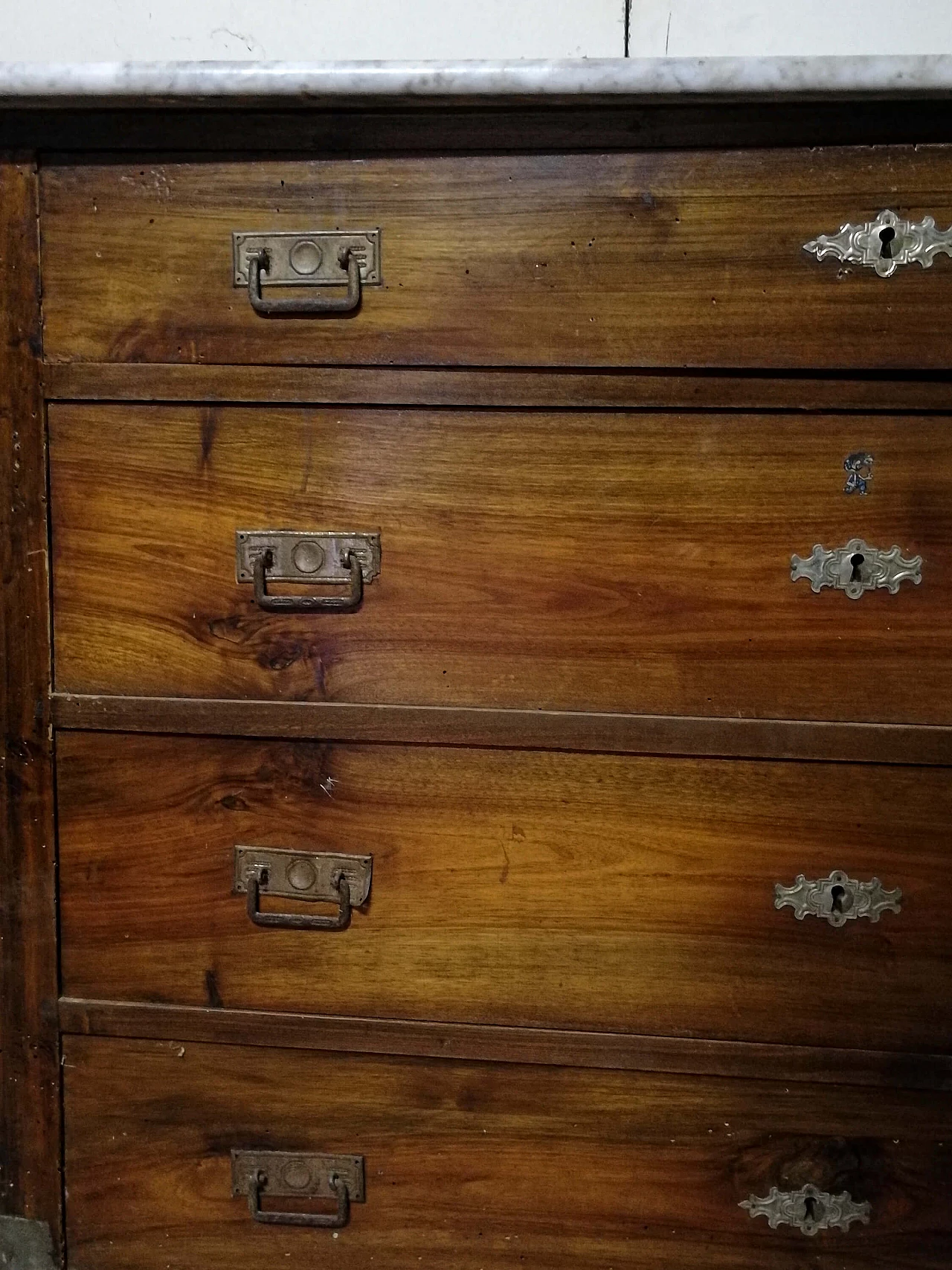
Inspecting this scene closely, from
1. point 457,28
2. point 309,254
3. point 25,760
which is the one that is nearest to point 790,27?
point 457,28

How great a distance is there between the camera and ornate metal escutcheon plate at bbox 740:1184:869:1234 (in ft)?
2.77

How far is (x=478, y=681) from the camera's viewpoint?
2.68ft

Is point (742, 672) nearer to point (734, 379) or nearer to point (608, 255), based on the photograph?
point (734, 379)

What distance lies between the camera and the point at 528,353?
0.78 meters

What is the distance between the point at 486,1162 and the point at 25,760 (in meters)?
0.52

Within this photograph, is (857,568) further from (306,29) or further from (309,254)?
(306,29)

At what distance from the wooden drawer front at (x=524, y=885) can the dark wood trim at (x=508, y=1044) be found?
0.01 meters

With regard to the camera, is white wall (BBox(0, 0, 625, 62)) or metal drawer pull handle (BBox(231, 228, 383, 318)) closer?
metal drawer pull handle (BBox(231, 228, 383, 318))

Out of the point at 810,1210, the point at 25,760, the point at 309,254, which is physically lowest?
the point at 810,1210

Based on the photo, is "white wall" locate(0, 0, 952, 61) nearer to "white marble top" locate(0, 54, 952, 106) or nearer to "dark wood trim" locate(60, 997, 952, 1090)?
"white marble top" locate(0, 54, 952, 106)

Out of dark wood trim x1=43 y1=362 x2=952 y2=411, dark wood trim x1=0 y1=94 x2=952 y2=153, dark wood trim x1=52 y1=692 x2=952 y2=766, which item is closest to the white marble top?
dark wood trim x1=0 y1=94 x2=952 y2=153

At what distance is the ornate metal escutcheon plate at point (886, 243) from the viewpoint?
749mm

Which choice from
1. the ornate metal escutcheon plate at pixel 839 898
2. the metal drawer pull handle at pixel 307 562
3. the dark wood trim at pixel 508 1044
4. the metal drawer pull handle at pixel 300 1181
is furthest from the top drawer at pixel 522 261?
the metal drawer pull handle at pixel 300 1181

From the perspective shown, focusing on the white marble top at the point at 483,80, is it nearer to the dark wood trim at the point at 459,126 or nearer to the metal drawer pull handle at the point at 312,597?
the dark wood trim at the point at 459,126
